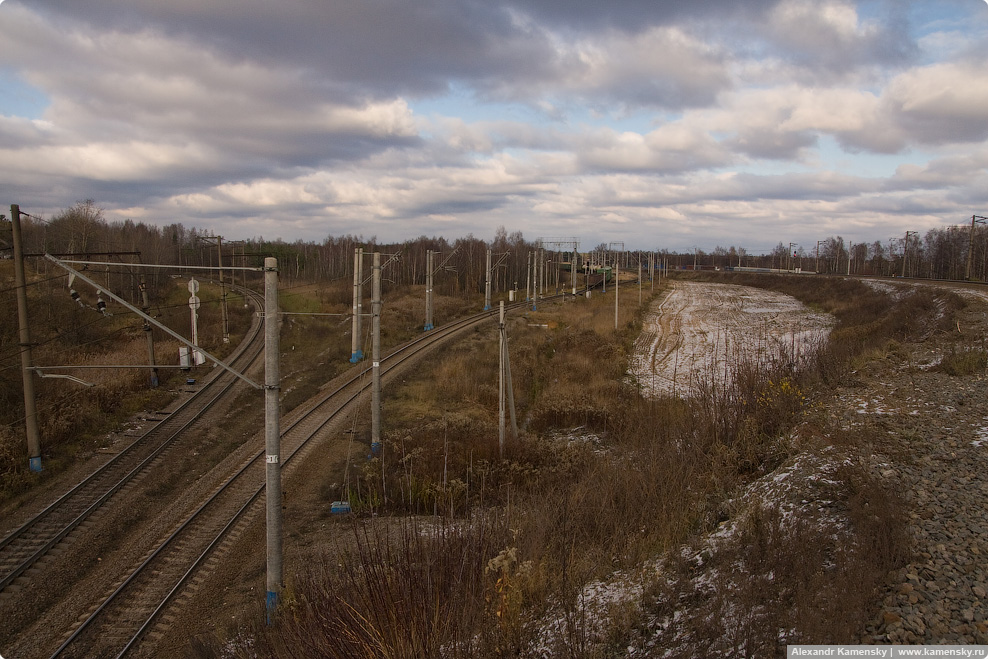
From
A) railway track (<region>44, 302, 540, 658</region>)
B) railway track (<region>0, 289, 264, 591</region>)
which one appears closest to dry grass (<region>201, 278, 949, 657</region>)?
railway track (<region>44, 302, 540, 658</region>)

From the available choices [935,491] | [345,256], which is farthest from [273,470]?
[345,256]

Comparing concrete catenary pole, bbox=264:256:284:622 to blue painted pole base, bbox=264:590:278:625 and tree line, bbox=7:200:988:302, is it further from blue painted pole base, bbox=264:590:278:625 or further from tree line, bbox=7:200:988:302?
tree line, bbox=7:200:988:302

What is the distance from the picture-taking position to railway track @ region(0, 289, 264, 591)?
11.2 m

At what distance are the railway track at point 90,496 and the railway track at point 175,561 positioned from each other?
209 cm

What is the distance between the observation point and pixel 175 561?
37.6 feet

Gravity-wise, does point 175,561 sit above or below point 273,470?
below

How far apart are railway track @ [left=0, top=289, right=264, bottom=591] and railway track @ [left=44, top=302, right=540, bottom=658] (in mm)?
2089

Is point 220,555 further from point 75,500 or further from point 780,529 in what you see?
point 780,529

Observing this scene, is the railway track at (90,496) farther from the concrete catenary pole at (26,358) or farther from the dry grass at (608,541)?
the dry grass at (608,541)

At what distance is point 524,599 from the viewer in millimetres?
5891

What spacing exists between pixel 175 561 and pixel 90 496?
14.7 ft

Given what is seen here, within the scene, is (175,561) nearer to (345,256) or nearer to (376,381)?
(376,381)

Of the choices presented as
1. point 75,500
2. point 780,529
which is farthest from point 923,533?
point 75,500

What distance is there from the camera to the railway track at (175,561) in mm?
9125
